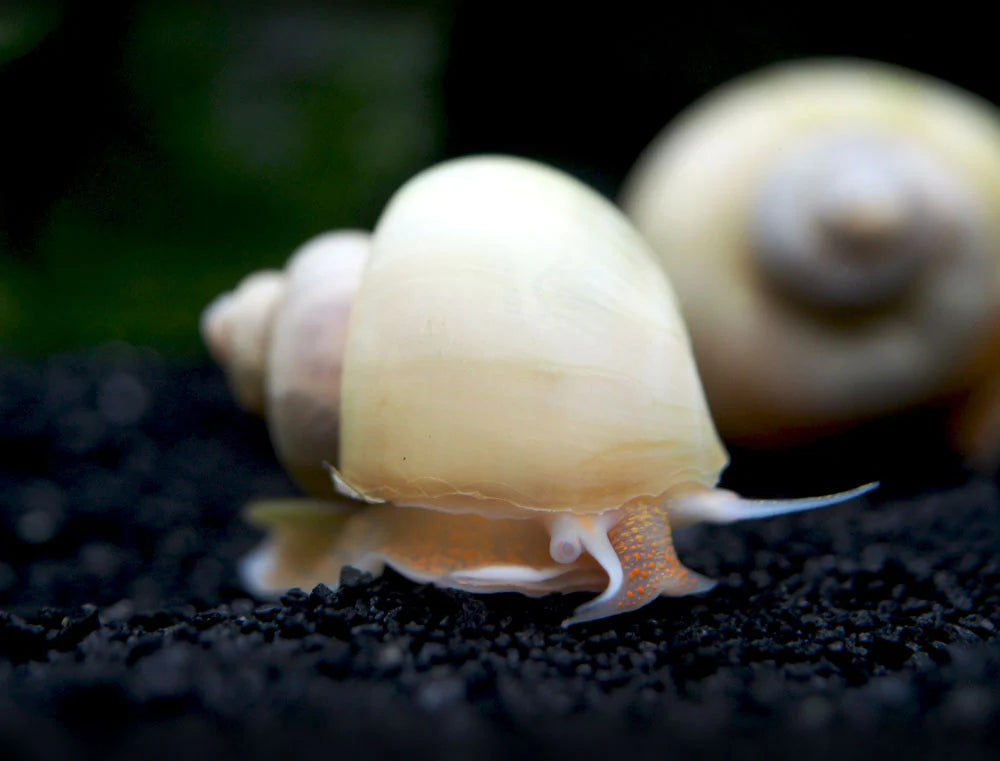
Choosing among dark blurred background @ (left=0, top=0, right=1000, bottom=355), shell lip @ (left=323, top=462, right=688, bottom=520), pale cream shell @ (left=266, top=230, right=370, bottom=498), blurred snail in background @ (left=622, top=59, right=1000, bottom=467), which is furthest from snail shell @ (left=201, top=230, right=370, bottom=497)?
dark blurred background @ (left=0, top=0, right=1000, bottom=355)

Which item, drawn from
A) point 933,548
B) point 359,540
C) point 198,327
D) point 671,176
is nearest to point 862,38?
point 671,176

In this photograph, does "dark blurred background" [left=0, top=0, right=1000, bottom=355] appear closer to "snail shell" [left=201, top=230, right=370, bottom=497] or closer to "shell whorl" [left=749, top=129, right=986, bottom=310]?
"shell whorl" [left=749, top=129, right=986, bottom=310]

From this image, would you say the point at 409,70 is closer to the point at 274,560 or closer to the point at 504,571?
the point at 274,560

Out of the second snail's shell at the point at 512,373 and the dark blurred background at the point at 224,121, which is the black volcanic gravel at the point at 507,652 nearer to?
the second snail's shell at the point at 512,373

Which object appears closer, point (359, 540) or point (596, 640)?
point (596, 640)

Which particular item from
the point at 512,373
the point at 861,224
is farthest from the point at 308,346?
the point at 861,224

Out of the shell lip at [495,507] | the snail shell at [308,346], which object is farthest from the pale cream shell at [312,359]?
the shell lip at [495,507]

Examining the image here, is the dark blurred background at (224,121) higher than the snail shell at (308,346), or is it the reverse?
the dark blurred background at (224,121)
